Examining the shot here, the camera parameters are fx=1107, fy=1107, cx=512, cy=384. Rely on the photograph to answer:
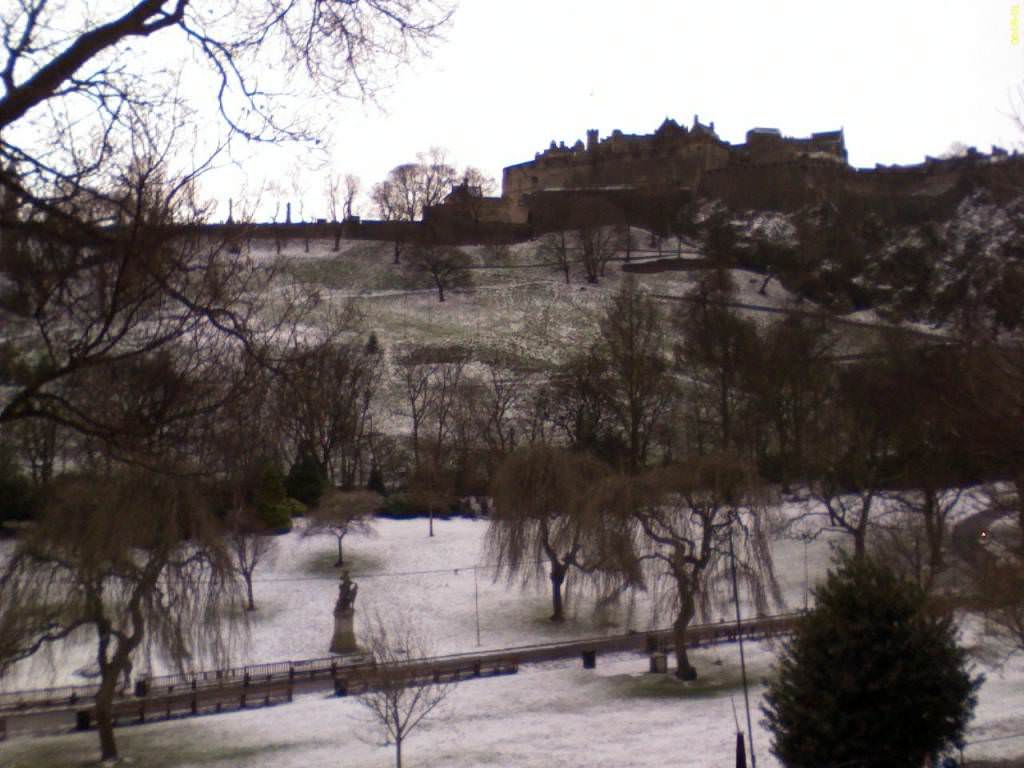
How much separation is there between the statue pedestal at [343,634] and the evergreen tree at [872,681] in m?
14.6

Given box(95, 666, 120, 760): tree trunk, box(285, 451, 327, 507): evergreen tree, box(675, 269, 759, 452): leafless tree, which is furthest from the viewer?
box(675, 269, 759, 452): leafless tree

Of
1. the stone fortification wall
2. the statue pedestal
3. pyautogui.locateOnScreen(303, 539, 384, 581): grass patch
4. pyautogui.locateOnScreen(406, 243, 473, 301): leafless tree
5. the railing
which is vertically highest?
the stone fortification wall

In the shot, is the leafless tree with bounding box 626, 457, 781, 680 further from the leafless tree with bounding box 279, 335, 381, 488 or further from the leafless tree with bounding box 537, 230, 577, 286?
the leafless tree with bounding box 537, 230, 577, 286

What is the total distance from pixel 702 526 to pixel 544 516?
4772mm

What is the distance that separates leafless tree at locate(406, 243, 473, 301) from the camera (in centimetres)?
6669

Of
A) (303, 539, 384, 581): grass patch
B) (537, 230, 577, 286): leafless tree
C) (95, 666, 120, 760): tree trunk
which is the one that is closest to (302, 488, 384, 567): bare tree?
(303, 539, 384, 581): grass patch

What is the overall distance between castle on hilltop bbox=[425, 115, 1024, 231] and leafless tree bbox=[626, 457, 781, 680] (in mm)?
53921

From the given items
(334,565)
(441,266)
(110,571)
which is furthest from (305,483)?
(441,266)

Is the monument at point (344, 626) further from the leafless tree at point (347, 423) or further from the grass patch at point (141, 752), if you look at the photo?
the grass patch at point (141, 752)

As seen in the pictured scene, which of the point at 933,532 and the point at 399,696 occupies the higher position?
the point at 933,532

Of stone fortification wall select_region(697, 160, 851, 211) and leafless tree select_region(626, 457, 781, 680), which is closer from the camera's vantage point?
leafless tree select_region(626, 457, 781, 680)

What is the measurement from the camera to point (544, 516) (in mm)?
25719

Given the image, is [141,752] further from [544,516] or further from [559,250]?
[559,250]

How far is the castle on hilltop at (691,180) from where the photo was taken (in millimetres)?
79562
